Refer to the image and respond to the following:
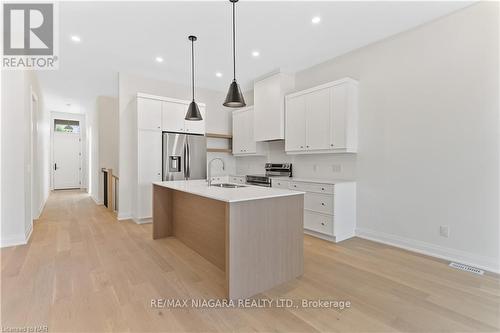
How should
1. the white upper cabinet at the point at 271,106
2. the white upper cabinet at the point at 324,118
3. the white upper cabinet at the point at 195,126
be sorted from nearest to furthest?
the white upper cabinet at the point at 324,118 < the white upper cabinet at the point at 271,106 < the white upper cabinet at the point at 195,126

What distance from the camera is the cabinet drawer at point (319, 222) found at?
3.41 meters

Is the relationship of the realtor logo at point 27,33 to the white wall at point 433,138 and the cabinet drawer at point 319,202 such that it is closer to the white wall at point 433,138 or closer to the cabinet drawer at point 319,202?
the cabinet drawer at point 319,202

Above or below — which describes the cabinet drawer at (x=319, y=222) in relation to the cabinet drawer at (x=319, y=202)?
below

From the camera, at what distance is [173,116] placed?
468cm

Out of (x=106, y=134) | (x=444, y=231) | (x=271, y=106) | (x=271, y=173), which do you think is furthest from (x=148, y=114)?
(x=444, y=231)

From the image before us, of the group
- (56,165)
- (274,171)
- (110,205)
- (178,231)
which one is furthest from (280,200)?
(56,165)

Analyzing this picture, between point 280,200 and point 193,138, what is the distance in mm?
3032

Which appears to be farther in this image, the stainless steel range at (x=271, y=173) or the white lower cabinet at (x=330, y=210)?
the stainless steel range at (x=271, y=173)

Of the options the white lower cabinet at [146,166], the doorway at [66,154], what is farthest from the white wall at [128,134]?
the doorway at [66,154]

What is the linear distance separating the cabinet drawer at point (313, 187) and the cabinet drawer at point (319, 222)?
0.34 m

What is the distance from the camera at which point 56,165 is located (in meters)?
Result: 8.86

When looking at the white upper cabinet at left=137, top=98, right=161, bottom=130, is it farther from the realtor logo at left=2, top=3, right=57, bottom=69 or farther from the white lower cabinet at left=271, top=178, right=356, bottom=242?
the white lower cabinet at left=271, top=178, right=356, bottom=242

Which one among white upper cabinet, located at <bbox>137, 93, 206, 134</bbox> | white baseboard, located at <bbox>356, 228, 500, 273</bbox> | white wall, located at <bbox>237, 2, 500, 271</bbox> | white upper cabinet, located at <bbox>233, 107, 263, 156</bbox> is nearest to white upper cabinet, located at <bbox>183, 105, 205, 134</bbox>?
white upper cabinet, located at <bbox>137, 93, 206, 134</bbox>

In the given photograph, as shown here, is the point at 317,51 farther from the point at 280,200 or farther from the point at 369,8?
the point at 280,200
